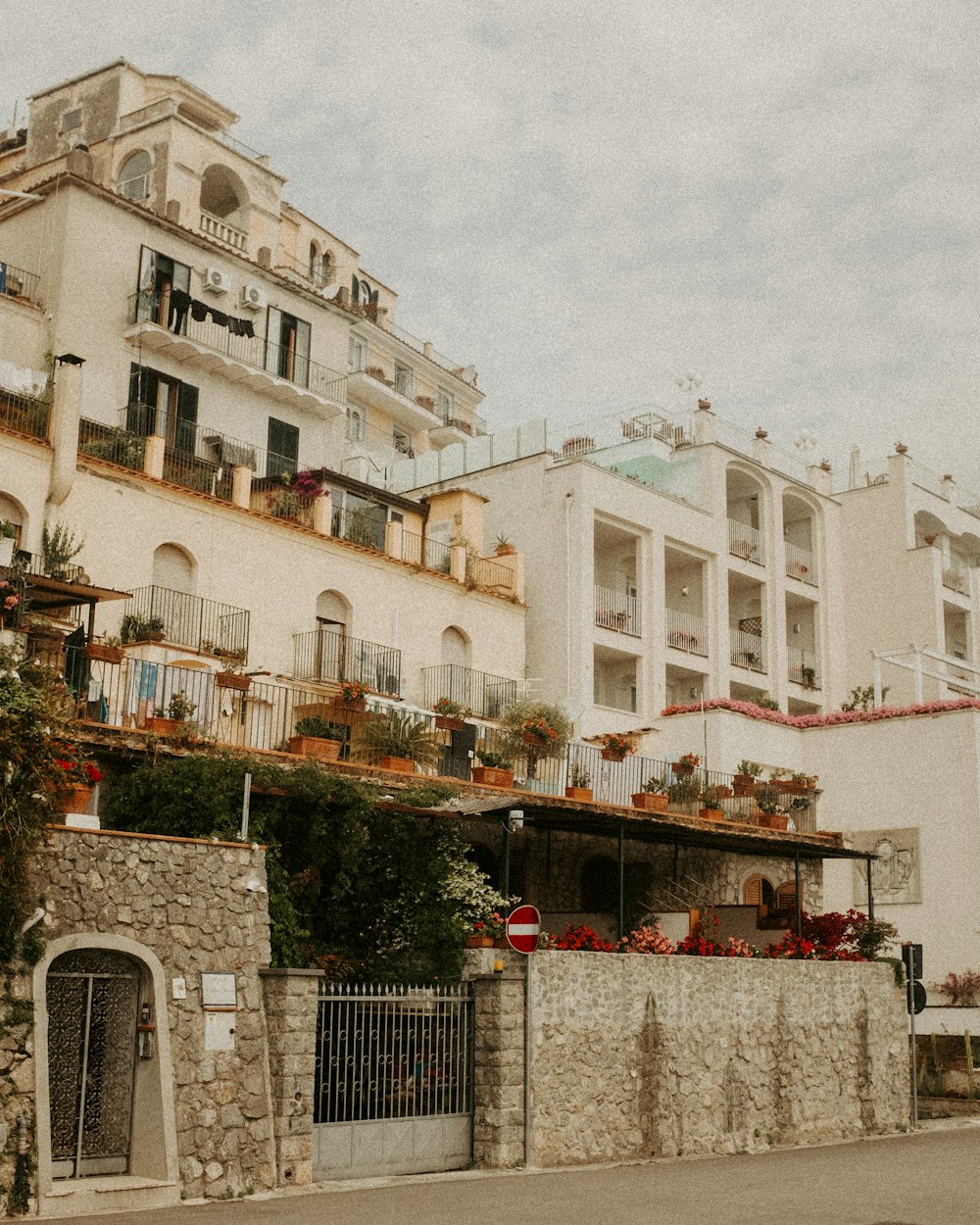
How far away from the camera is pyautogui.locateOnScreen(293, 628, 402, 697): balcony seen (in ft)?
106

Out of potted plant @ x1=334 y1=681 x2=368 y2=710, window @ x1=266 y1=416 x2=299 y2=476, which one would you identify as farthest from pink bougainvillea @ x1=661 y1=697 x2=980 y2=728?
potted plant @ x1=334 y1=681 x2=368 y2=710

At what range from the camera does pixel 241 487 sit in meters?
32.0

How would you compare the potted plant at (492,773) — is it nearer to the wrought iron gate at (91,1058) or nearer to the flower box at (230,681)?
the flower box at (230,681)

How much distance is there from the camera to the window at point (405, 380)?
5300 cm

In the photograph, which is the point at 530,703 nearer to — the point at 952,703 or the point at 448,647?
the point at 448,647

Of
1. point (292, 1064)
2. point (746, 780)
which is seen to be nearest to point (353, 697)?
point (746, 780)

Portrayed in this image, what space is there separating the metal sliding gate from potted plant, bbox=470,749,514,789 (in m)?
9.05

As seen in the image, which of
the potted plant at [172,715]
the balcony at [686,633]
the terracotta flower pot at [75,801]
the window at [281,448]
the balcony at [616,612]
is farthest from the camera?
the balcony at [686,633]

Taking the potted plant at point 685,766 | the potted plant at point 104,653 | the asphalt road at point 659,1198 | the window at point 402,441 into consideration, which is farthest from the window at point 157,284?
the asphalt road at point 659,1198

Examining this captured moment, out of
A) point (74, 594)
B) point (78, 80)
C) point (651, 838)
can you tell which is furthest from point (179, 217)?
point (651, 838)

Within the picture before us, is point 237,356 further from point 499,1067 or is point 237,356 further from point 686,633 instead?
point 499,1067

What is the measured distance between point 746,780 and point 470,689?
713 cm

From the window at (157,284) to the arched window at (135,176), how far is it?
16.3ft

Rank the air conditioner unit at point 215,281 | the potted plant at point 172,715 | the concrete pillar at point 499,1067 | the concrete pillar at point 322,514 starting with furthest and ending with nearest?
the air conditioner unit at point 215,281 → the concrete pillar at point 322,514 → the potted plant at point 172,715 → the concrete pillar at point 499,1067
